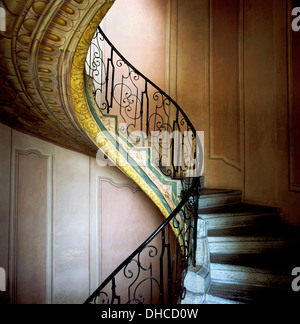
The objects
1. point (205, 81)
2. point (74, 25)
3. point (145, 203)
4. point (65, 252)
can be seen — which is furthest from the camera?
point (145, 203)

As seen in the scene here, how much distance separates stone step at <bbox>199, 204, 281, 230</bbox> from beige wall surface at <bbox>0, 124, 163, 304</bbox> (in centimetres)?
203

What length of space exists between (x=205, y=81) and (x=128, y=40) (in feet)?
5.90

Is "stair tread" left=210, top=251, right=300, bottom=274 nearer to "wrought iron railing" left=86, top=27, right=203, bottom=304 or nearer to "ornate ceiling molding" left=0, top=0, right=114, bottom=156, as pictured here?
"wrought iron railing" left=86, top=27, right=203, bottom=304

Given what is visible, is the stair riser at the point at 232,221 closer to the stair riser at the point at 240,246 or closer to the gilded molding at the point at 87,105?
the stair riser at the point at 240,246

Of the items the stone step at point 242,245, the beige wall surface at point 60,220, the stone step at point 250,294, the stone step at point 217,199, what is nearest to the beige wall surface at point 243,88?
the stone step at point 217,199

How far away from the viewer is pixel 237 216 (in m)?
2.59

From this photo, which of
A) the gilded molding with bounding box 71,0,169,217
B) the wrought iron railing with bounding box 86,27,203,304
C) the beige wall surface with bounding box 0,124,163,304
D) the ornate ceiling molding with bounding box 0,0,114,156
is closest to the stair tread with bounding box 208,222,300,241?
the wrought iron railing with bounding box 86,27,203,304

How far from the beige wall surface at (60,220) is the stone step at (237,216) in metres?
2.03

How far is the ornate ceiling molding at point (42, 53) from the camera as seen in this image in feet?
4.82

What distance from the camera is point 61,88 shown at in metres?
2.11

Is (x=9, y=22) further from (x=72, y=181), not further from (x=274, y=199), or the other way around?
(x=274, y=199)

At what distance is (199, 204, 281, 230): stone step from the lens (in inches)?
98.8
